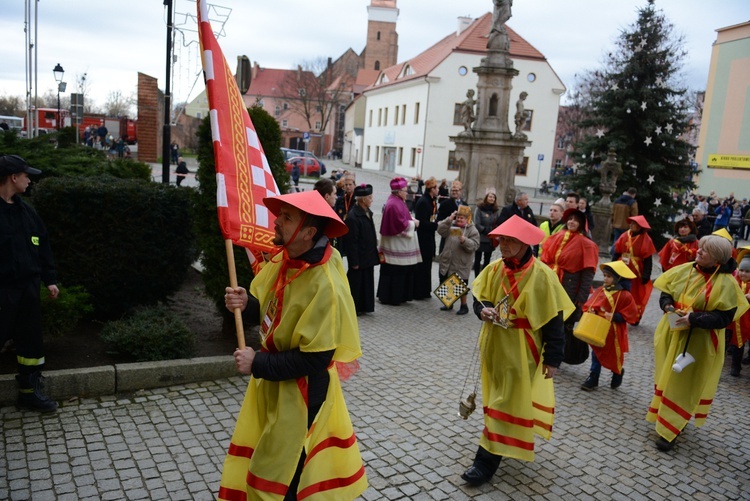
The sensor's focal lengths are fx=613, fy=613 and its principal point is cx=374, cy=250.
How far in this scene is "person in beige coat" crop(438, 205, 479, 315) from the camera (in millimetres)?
10086

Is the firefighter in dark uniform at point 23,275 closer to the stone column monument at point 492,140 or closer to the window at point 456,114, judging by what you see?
the stone column monument at point 492,140

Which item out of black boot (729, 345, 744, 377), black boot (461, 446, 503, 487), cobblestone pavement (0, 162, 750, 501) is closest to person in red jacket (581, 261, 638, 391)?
cobblestone pavement (0, 162, 750, 501)

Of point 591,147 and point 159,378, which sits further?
point 591,147

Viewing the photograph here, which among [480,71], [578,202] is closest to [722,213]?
[480,71]

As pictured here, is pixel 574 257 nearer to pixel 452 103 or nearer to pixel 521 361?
pixel 521 361

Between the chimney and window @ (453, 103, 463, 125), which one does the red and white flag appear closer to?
window @ (453, 103, 463, 125)

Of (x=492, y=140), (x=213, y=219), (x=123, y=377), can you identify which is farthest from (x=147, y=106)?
(x=123, y=377)

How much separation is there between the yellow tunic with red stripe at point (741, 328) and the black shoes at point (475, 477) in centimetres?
473

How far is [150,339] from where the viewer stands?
6.11 m

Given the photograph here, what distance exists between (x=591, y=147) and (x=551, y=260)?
48.6ft

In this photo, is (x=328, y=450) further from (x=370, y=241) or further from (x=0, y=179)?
(x=370, y=241)

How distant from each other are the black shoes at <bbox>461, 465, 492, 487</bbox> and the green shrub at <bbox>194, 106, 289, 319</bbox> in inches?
135

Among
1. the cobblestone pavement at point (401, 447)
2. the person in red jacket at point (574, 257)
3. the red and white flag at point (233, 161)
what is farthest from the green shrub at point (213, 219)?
the person in red jacket at point (574, 257)

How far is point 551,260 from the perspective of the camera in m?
7.75
